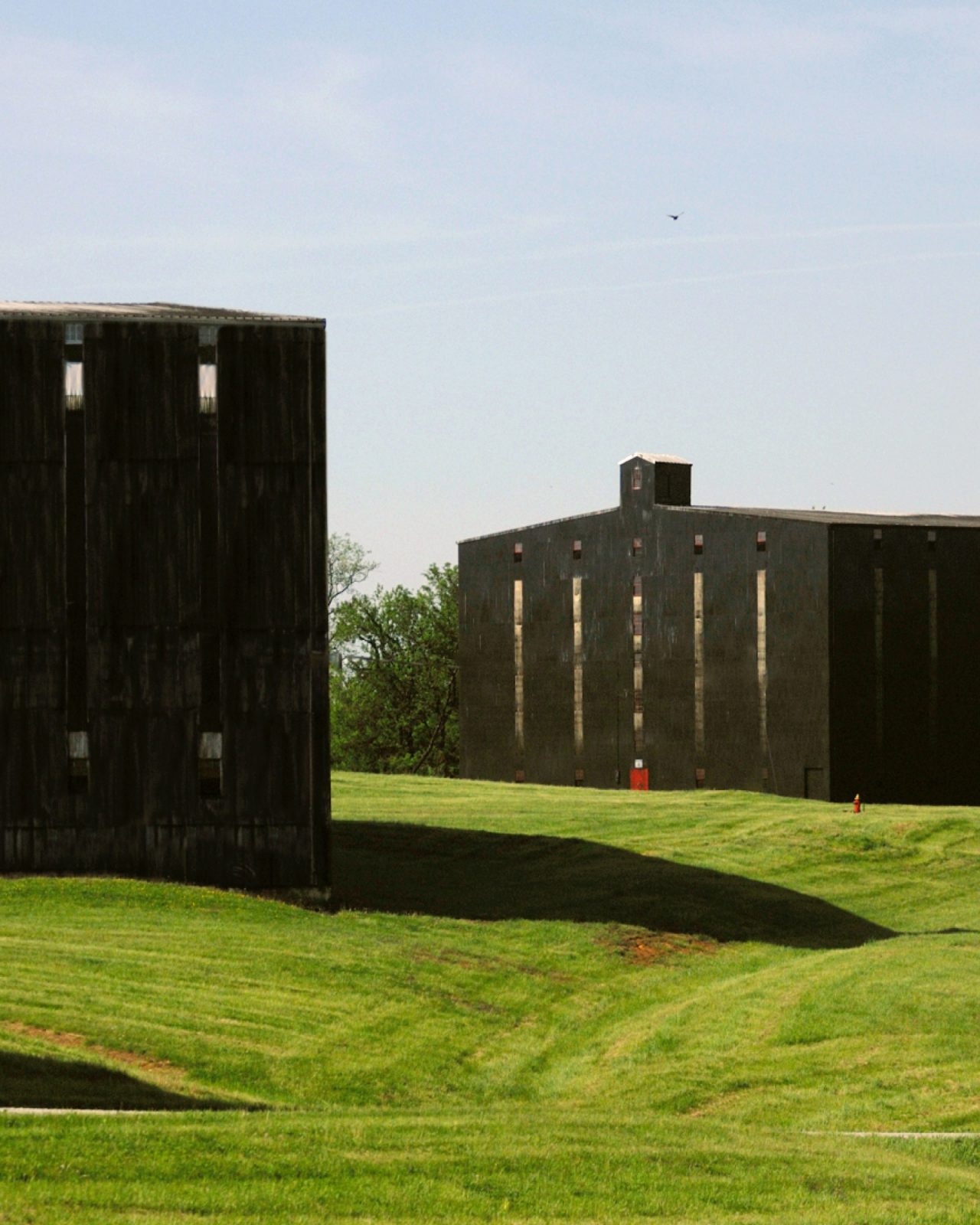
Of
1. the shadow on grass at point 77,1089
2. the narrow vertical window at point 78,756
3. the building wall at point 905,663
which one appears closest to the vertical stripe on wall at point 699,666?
the building wall at point 905,663

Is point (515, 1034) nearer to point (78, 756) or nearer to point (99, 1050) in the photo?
point (99, 1050)

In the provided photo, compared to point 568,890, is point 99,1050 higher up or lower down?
lower down

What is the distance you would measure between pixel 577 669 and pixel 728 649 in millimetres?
7983

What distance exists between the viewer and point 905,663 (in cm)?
6225

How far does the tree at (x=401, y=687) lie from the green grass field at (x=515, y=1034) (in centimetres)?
5565

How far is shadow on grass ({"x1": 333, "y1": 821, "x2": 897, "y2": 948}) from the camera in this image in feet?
124

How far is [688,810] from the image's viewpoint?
5484cm

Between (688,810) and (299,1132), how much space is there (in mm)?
38745

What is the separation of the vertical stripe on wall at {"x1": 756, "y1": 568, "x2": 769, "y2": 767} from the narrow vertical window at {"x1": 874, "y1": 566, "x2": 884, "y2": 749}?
415 cm

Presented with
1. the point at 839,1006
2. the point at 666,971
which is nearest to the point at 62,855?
the point at 666,971

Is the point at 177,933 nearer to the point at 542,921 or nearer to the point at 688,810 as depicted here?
the point at 542,921

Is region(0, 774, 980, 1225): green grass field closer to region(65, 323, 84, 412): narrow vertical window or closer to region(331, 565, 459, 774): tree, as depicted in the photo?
region(65, 323, 84, 412): narrow vertical window

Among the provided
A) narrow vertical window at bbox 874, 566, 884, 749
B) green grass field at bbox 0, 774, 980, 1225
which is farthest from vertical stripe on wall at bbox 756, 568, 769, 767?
green grass field at bbox 0, 774, 980, 1225

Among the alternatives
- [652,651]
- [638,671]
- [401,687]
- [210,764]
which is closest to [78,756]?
[210,764]
